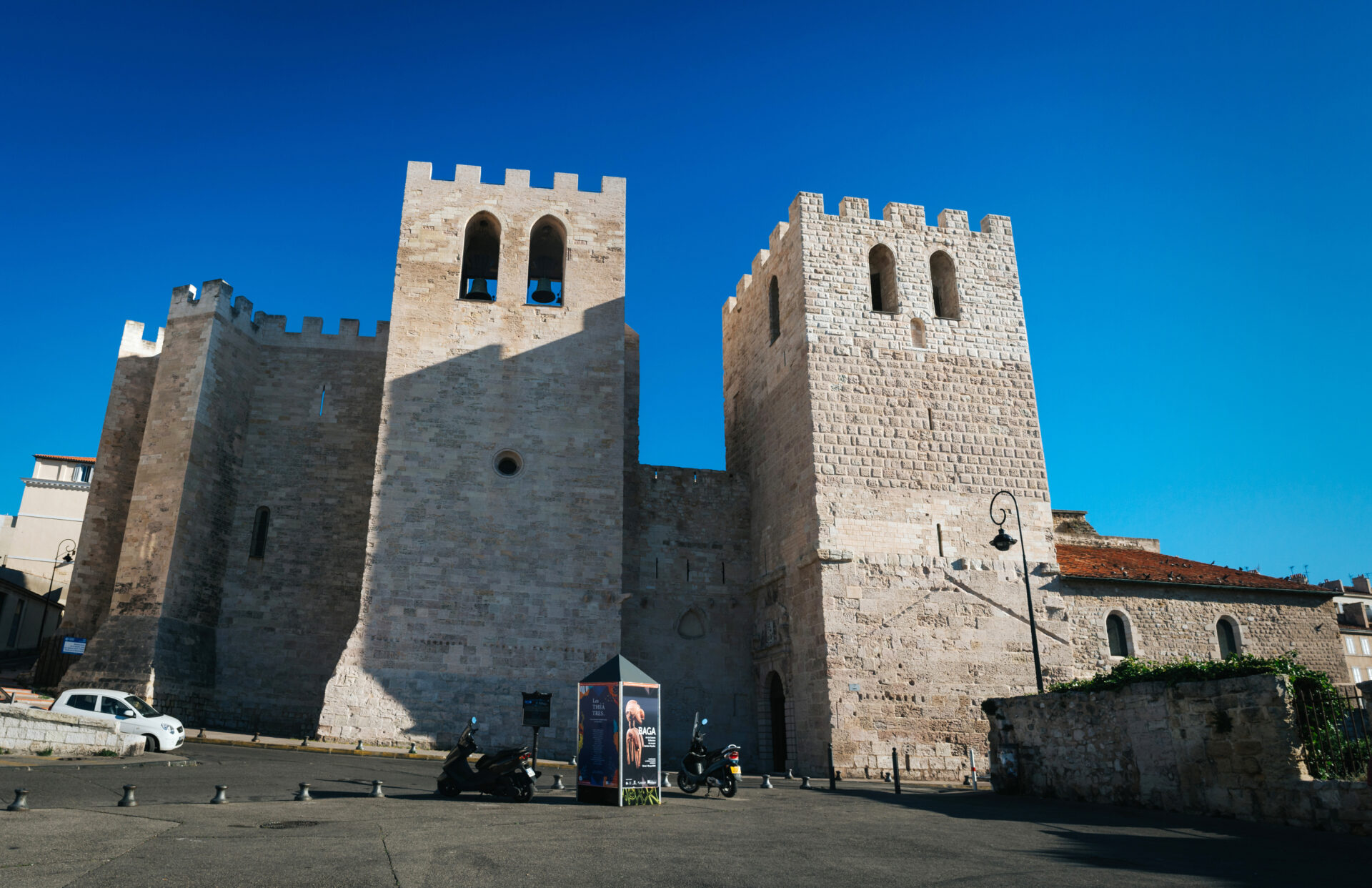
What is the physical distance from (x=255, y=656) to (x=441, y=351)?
7.90 m

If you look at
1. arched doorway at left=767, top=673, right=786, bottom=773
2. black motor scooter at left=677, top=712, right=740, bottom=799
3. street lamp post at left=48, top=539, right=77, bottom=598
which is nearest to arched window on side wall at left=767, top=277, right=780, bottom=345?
arched doorway at left=767, top=673, right=786, bottom=773

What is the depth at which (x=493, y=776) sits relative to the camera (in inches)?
407

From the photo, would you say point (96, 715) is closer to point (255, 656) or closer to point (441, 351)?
point (255, 656)

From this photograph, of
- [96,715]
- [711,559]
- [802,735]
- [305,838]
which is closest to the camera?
[305,838]

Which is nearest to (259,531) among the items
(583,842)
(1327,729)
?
(583,842)

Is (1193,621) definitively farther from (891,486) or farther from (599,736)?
(599,736)

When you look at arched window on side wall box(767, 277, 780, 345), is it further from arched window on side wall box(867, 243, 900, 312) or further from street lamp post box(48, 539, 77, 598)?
street lamp post box(48, 539, 77, 598)

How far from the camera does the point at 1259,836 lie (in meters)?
8.34

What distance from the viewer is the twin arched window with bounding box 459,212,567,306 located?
66.0 ft

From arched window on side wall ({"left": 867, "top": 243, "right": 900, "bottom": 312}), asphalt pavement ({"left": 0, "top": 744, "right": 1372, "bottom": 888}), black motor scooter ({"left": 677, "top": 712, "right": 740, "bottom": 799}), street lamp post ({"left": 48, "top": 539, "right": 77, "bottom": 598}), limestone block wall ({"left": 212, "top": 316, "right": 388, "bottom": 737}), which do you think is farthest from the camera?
street lamp post ({"left": 48, "top": 539, "right": 77, "bottom": 598})

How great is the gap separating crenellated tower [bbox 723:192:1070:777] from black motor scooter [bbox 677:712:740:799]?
158 inches

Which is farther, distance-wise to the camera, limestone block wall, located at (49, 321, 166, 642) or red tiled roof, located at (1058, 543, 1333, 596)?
limestone block wall, located at (49, 321, 166, 642)

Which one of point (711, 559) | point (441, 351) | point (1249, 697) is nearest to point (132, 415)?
point (441, 351)

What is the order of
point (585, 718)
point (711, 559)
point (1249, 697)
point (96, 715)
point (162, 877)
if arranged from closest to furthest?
point (162, 877), point (1249, 697), point (585, 718), point (96, 715), point (711, 559)
